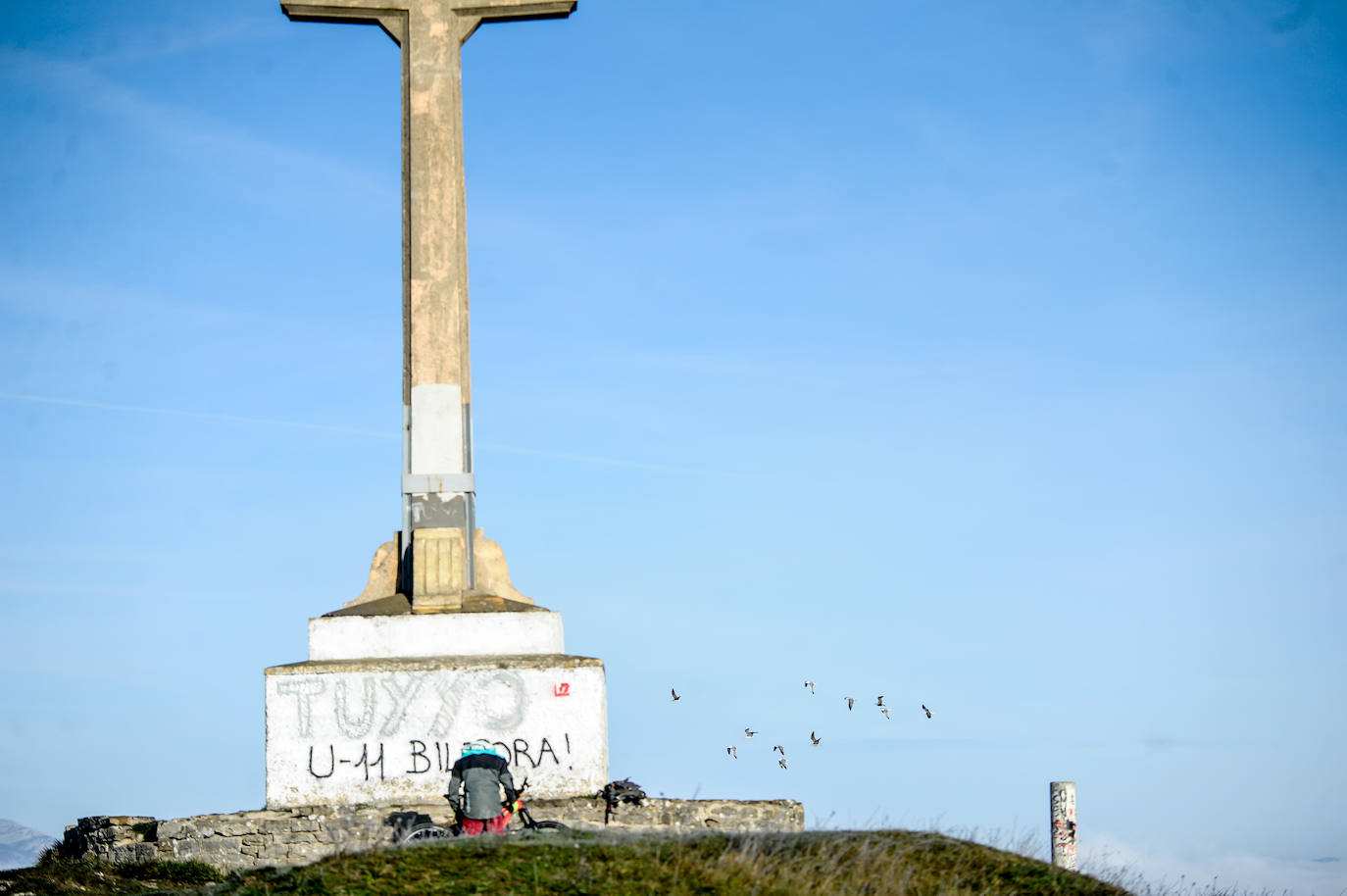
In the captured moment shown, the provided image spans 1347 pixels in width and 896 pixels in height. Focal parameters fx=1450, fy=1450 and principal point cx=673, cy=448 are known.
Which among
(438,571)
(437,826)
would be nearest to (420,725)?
(437,826)

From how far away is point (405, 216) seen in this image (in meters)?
16.5

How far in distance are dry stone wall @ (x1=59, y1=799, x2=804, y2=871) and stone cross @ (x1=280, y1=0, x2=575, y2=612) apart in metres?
2.32

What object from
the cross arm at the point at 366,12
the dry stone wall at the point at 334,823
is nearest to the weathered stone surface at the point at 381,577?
the dry stone wall at the point at 334,823

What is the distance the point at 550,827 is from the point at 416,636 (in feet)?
10.1

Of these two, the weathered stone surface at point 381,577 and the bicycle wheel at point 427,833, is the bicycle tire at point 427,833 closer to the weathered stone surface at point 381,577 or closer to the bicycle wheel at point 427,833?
the bicycle wheel at point 427,833

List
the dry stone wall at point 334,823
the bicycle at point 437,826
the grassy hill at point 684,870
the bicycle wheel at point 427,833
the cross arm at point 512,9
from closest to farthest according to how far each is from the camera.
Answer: the grassy hill at point 684,870
the bicycle at point 437,826
the bicycle wheel at point 427,833
the dry stone wall at point 334,823
the cross arm at point 512,9

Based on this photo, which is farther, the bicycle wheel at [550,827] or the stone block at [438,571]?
the stone block at [438,571]

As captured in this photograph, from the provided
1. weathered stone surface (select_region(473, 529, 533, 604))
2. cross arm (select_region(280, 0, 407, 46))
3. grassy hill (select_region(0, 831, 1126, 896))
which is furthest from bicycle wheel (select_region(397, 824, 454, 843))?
cross arm (select_region(280, 0, 407, 46))

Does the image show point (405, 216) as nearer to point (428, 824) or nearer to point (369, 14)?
point (369, 14)

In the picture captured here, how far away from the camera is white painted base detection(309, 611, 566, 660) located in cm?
1505

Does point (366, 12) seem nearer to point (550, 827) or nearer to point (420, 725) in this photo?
point (420, 725)

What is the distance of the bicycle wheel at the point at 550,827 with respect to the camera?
460 inches

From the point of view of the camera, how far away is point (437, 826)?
13.6 meters

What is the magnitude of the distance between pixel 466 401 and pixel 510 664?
10.1 ft
